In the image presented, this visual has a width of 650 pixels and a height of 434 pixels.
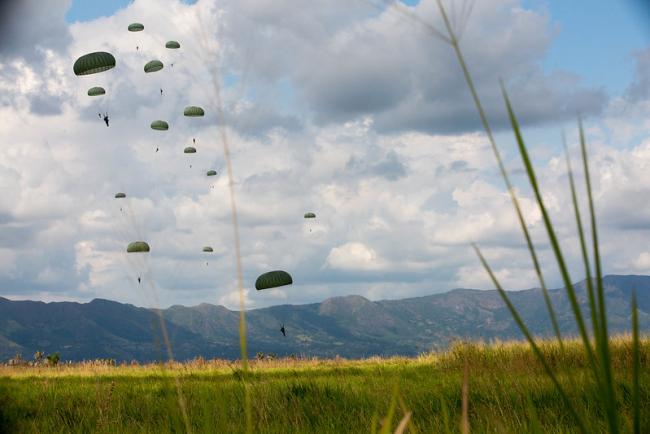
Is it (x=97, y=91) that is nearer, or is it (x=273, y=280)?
(x=273, y=280)

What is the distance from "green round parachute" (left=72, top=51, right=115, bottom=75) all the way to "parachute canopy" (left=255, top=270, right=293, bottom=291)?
440 inches

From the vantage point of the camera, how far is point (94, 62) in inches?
1105

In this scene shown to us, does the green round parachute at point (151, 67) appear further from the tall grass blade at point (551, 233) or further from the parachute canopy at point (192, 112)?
the tall grass blade at point (551, 233)

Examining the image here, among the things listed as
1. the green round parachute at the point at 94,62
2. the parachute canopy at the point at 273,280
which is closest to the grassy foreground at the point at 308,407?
the parachute canopy at the point at 273,280

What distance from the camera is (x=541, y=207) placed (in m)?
1.33

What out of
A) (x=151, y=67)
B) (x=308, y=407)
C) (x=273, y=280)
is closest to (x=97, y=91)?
(x=151, y=67)

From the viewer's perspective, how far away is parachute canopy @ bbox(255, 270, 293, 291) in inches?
998

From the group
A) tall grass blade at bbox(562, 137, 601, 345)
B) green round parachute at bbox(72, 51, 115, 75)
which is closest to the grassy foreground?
tall grass blade at bbox(562, 137, 601, 345)

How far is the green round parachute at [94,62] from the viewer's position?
2806cm

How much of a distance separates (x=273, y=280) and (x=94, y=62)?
12.0 m

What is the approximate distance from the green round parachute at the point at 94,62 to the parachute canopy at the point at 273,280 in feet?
36.7

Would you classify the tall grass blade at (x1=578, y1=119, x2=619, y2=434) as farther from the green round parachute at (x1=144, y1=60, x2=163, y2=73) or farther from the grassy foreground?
the green round parachute at (x1=144, y1=60, x2=163, y2=73)

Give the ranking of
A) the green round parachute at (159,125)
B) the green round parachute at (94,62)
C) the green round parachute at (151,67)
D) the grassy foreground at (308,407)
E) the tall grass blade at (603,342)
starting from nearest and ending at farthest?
the tall grass blade at (603,342)
the grassy foreground at (308,407)
the green round parachute at (94,62)
the green round parachute at (151,67)
the green round parachute at (159,125)

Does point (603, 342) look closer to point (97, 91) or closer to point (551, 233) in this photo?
point (551, 233)
